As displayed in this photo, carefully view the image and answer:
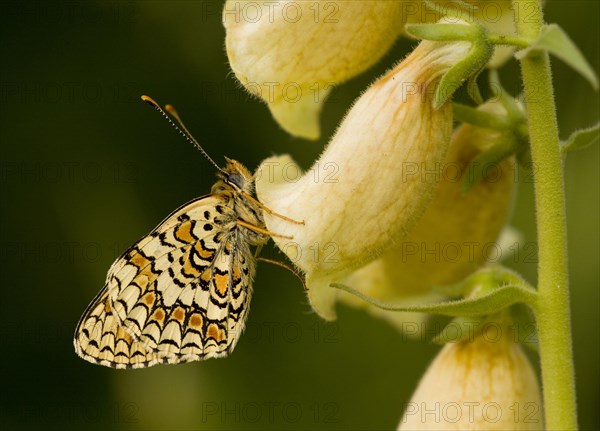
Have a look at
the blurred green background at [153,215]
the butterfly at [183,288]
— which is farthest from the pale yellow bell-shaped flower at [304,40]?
the blurred green background at [153,215]

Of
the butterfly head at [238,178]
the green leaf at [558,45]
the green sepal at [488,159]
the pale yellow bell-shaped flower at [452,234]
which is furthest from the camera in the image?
the butterfly head at [238,178]

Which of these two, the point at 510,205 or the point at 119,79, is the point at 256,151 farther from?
the point at 510,205

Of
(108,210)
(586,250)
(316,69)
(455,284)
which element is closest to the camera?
(316,69)

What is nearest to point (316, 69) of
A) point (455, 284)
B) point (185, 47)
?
point (455, 284)

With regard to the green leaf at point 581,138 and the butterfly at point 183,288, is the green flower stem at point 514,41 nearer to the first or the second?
the green leaf at point 581,138

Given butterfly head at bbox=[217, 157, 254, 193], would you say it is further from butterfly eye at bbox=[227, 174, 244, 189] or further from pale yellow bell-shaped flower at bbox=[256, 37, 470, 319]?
pale yellow bell-shaped flower at bbox=[256, 37, 470, 319]
